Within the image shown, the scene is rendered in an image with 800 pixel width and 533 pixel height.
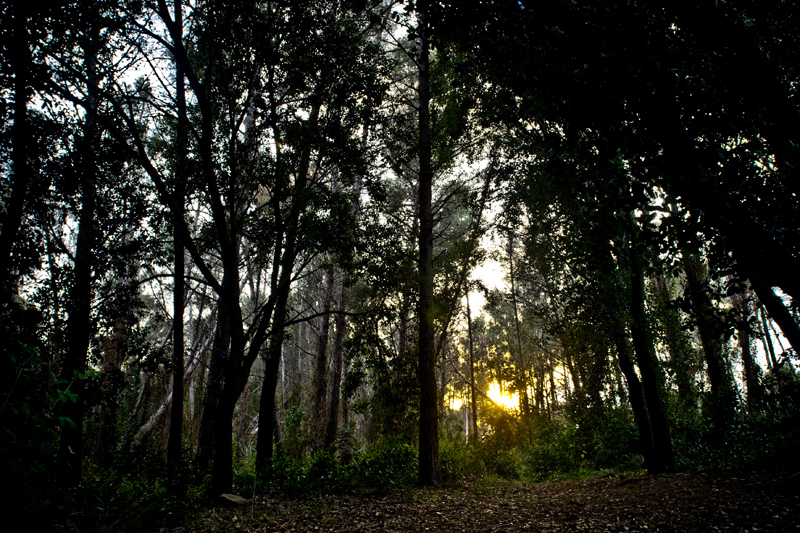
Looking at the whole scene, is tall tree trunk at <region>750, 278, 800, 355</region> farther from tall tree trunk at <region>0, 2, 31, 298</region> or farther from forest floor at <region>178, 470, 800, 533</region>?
tall tree trunk at <region>0, 2, 31, 298</region>

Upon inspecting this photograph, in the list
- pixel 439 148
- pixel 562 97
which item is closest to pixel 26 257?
pixel 562 97

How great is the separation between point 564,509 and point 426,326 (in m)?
4.06

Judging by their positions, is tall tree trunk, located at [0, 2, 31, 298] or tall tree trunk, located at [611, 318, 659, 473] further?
tall tree trunk, located at [611, 318, 659, 473]

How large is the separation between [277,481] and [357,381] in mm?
2348

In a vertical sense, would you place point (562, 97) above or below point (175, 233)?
below

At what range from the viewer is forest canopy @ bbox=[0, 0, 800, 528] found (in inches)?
114

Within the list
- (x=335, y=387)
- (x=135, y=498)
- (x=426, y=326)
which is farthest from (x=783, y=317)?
(x=335, y=387)

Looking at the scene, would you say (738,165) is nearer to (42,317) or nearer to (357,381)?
(357,381)

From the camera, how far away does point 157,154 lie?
8.27 m

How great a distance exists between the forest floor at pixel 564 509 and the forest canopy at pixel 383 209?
0.83m

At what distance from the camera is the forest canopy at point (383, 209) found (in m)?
2.89

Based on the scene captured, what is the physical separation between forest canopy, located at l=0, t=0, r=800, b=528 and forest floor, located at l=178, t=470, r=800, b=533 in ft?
2.73

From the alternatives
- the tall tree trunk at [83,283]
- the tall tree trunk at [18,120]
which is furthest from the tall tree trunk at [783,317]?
the tall tree trunk at [83,283]

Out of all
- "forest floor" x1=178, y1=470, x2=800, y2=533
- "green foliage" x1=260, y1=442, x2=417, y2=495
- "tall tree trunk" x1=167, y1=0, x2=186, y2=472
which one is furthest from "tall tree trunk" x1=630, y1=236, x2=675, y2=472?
"tall tree trunk" x1=167, y1=0, x2=186, y2=472
